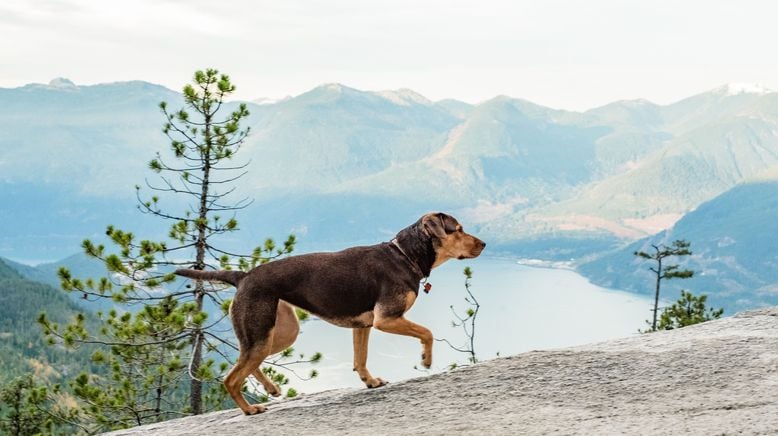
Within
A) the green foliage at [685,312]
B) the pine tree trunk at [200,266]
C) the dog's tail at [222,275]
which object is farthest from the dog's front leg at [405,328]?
the green foliage at [685,312]

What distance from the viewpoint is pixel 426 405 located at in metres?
7.24

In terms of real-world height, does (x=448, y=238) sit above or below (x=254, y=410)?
above

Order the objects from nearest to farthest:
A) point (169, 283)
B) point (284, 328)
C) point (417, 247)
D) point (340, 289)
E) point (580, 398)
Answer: point (580, 398)
point (340, 289)
point (417, 247)
point (284, 328)
point (169, 283)

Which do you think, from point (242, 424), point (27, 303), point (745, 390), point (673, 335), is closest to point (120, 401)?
point (242, 424)

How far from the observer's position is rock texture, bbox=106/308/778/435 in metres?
→ 6.14

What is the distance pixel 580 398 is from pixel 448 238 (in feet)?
5.83

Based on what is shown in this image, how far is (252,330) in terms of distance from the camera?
7422 millimetres

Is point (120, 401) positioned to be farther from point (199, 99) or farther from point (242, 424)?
point (242, 424)

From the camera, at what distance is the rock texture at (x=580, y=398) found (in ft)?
20.1

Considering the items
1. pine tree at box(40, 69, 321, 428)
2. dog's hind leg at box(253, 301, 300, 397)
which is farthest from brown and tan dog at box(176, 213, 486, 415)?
pine tree at box(40, 69, 321, 428)

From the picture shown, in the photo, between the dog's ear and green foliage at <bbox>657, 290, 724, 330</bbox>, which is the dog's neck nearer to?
the dog's ear

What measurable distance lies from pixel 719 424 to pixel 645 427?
47 centimetres

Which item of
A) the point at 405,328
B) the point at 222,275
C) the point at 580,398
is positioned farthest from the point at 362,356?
the point at 580,398

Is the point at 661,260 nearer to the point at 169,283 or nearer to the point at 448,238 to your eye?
the point at 169,283
